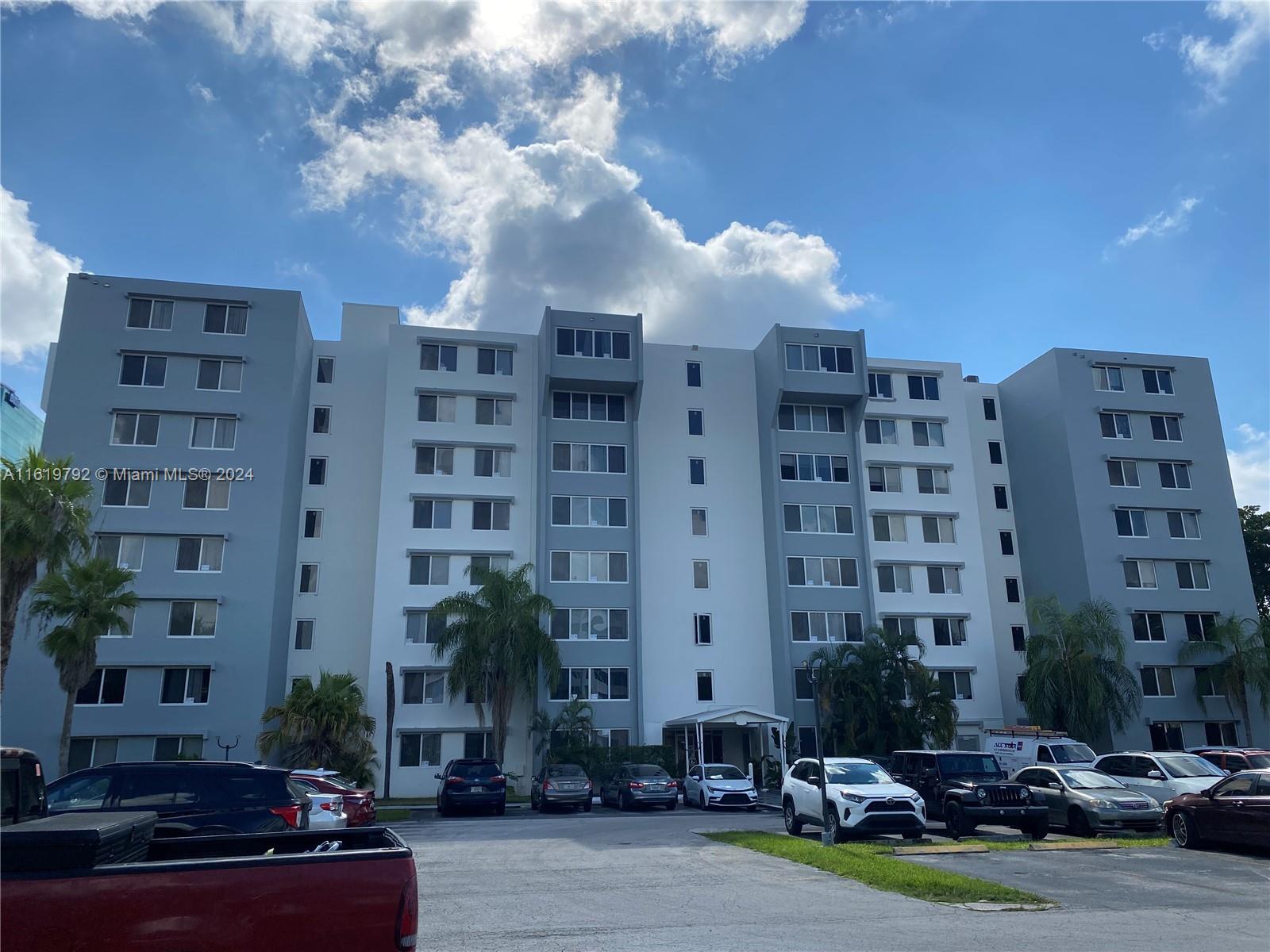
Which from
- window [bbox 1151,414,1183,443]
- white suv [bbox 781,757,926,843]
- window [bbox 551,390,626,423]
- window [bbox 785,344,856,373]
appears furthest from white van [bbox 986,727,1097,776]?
window [bbox 1151,414,1183,443]

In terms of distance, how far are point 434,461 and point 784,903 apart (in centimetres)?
3357

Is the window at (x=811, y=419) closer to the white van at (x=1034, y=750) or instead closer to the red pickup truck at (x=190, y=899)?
the white van at (x=1034, y=750)

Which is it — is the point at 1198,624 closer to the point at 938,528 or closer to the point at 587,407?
the point at 938,528

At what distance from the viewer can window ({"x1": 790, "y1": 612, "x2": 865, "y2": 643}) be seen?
141ft

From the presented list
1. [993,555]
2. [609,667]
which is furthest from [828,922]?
[993,555]

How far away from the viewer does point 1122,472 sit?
46938 millimetres

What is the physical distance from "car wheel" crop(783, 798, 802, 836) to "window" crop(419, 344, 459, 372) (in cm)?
2960

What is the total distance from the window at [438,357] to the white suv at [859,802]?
30.2m

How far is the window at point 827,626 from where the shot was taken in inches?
1692

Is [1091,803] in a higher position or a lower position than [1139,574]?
lower

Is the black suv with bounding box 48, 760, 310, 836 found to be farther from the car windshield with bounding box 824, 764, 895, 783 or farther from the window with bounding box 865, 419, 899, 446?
the window with bounding box 865, 419, 899, 446

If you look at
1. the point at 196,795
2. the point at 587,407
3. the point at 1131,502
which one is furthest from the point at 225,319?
the point at 1131,502

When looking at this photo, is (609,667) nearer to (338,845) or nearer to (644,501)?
(644,501)

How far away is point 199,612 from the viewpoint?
3662 centimetres
